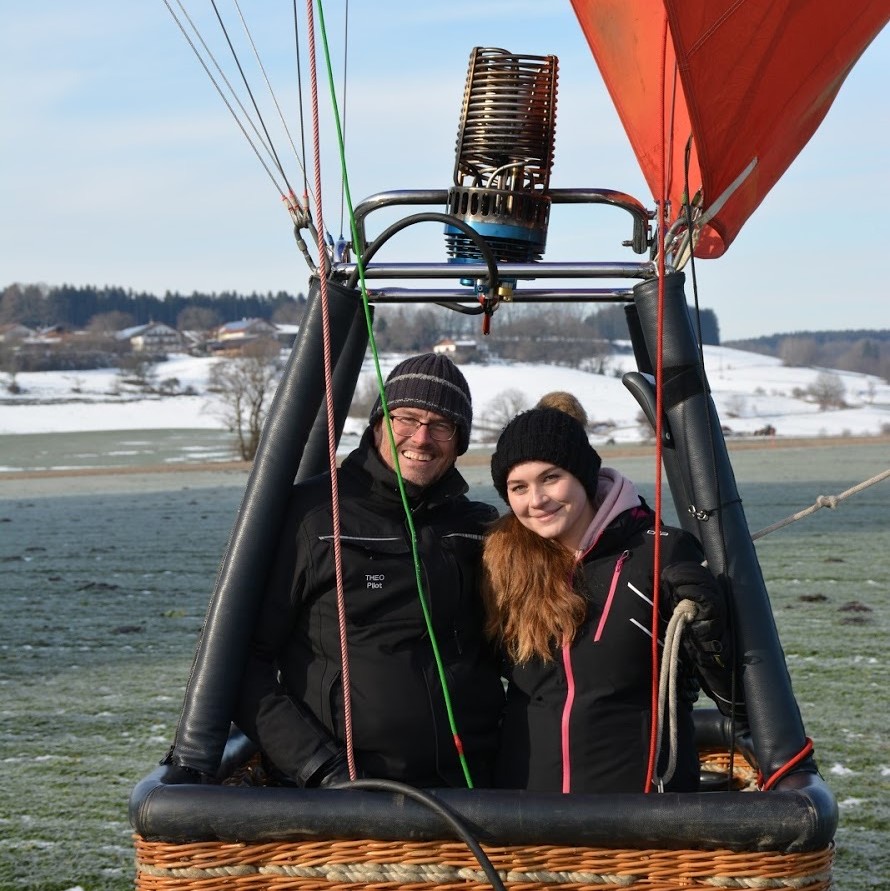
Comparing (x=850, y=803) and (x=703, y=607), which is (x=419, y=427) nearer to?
(x=703, y=607)

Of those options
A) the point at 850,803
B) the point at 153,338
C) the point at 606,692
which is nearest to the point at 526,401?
the point at 850,803

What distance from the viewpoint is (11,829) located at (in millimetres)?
3922

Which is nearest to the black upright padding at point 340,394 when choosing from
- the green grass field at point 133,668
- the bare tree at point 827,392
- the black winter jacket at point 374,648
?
the black winter jacket at point 374,648

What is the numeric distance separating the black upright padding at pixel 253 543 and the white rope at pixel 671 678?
28.6 inches

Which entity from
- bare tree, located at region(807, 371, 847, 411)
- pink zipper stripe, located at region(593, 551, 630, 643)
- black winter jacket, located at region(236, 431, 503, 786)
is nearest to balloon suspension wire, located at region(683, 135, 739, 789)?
pink zipper stripe, located at region(593, 551, 630, 643)

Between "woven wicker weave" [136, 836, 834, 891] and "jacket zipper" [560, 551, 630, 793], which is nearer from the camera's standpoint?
"woven wicker weave" [136, 836, 834, 891]

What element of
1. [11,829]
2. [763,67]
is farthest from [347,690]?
[11,829]

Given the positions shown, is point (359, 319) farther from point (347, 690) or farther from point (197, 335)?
point (197, 335)

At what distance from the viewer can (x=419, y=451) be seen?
2402 mm

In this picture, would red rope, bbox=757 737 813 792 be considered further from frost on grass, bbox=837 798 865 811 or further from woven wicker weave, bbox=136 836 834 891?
frost on grass, bbox=837 798 865 811

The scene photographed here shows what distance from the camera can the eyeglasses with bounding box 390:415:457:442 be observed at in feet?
7.93

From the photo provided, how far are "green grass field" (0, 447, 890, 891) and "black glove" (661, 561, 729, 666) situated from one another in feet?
5.55

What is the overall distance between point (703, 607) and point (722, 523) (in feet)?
0.68

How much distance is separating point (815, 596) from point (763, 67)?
6.13 meters
